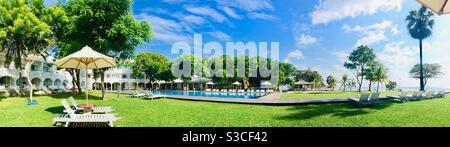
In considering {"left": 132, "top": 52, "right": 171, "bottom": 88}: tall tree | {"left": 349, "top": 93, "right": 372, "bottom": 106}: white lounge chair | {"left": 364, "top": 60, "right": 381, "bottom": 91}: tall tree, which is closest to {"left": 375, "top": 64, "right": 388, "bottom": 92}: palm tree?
{"left": 364, "top": 60, "right": 381, "bottom": 91}: tall tree

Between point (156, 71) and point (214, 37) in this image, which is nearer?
point (214, 37)

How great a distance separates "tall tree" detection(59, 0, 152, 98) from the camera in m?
19.1

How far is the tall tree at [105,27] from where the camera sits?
19.1 m

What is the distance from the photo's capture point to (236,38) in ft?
47.8

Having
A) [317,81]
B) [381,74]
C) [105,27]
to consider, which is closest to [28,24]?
[105,27]

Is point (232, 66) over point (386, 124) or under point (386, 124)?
over

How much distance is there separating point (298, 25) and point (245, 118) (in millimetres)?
8616

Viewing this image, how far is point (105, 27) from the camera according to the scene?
19406mm

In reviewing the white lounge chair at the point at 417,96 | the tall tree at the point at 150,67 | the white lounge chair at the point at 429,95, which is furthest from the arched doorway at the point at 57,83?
the white lounge chair at the point at 429,95

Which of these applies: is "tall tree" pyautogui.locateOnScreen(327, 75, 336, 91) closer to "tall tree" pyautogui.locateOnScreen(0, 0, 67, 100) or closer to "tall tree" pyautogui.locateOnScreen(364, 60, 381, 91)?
"tall tree" pyautogui.locateOnScreen(364, 60, 381, 91)

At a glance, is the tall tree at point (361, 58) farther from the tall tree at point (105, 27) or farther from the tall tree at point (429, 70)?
the tall tree at point (105, 27)

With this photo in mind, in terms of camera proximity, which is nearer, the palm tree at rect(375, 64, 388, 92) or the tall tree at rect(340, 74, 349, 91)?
the palm tree at rect(375, 64, 388, 92)
